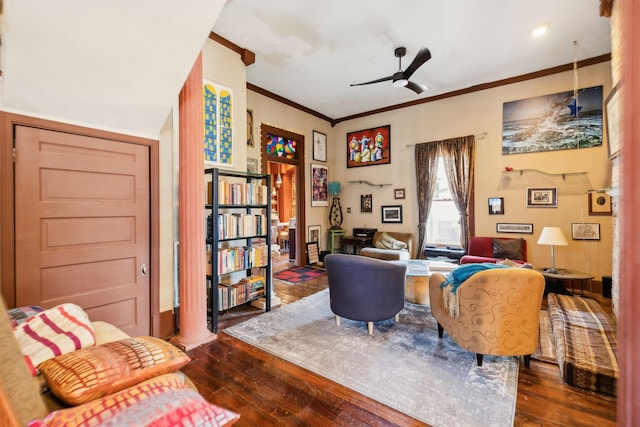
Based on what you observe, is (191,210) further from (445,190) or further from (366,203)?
(445,190)

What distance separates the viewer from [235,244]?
3.75 meters

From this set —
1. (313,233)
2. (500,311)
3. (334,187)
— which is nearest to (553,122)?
(500,311)

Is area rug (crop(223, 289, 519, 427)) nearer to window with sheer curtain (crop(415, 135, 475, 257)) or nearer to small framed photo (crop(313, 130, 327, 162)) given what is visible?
window with sheer curtain (crop(415, 135, 475, 257))

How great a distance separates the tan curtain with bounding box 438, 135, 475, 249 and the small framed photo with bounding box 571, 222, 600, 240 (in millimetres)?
Result: 1509

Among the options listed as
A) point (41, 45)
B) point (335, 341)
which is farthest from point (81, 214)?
point (335, 341)

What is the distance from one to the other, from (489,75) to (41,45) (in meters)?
5.80

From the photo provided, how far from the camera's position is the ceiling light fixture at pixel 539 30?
3.47 m

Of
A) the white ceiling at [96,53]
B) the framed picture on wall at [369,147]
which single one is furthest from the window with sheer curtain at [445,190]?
the white ceiling at [96,53]

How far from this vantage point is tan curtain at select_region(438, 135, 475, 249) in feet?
17.1

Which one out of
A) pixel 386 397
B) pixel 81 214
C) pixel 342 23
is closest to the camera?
pixel 386 397

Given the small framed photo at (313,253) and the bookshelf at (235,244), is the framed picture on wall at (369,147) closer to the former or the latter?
the small framed photo at (313,253)

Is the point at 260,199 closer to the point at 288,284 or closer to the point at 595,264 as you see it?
the point at 288,284

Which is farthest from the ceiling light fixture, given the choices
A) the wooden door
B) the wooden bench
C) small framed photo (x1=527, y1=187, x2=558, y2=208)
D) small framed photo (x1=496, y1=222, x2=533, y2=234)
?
the wooden door

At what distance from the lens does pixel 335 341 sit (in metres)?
2.76
